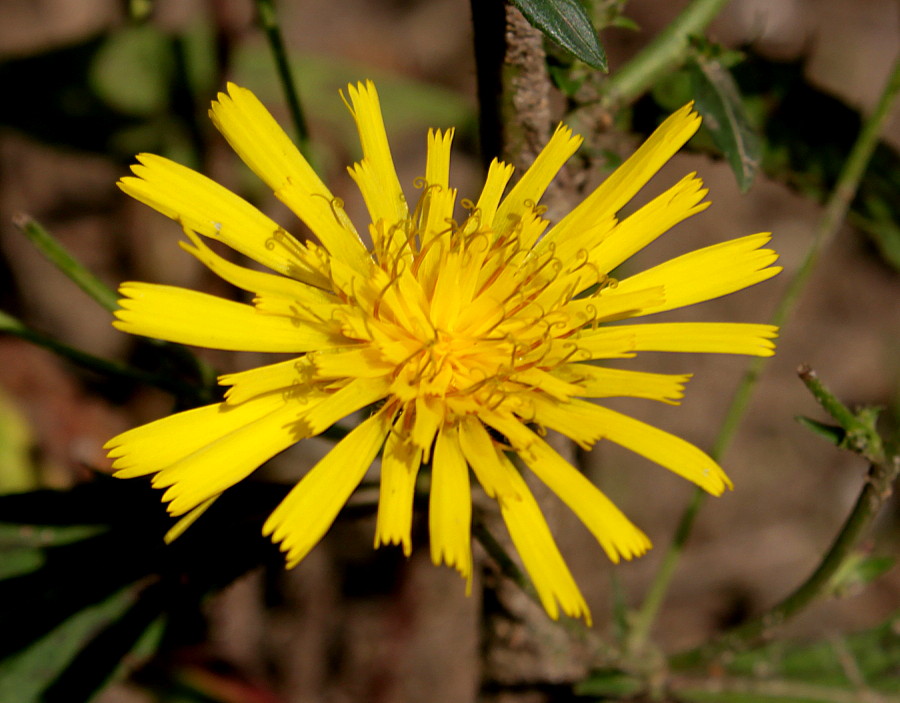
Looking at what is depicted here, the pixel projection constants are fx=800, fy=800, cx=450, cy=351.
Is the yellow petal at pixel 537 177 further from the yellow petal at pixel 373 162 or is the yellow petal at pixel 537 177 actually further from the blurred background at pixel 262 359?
the blurred background at pixel 262 359

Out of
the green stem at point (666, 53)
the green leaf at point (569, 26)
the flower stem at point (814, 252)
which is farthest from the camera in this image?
the flower stem at point (814, 252)

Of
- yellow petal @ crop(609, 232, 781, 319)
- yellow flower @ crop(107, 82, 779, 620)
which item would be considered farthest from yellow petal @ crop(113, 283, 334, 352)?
yellow petal @ crop(609, 232, 781, 319)

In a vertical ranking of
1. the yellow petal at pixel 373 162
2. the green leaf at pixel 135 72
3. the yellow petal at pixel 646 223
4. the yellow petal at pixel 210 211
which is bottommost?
the yellow petal at pixel 646 223

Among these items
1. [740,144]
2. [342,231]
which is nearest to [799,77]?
[740,144]

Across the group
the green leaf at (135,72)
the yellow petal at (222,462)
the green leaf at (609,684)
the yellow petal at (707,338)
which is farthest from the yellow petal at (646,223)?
the green leaf at (135,72)

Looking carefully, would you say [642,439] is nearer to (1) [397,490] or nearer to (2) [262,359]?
(1) [397,490]

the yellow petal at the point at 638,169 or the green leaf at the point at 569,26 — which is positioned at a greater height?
the green leaf at the point at 569,26
